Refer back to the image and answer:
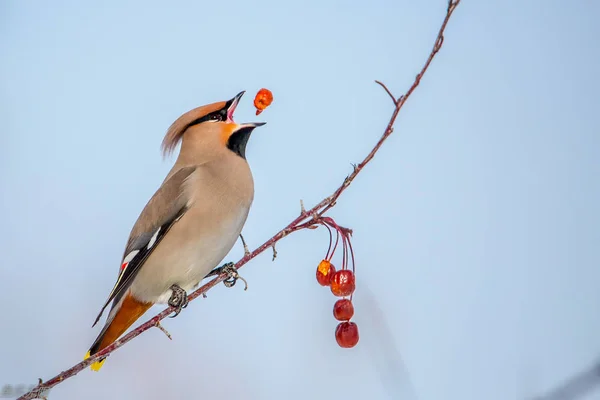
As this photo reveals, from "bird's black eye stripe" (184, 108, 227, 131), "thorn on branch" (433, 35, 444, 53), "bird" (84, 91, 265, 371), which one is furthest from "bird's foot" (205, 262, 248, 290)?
"thorn on branch" (433, 35, 444, 53)

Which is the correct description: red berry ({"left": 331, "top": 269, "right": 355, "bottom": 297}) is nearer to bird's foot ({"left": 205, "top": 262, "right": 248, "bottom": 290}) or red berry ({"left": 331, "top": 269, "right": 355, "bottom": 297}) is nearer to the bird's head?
bird's foot ({"left": 205, "top": 262, "right": 248, "bottom": 290})

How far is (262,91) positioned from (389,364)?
1465mm

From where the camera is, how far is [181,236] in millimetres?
3020

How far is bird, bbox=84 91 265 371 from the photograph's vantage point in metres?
2.93

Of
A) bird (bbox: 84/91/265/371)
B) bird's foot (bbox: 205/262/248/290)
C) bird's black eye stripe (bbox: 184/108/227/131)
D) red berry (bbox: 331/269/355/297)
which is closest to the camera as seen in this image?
red berry (bbox: 331/269/355/297)

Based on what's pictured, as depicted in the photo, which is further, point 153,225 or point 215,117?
point 215,117

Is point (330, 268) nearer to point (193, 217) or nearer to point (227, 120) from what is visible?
point (193, 217)

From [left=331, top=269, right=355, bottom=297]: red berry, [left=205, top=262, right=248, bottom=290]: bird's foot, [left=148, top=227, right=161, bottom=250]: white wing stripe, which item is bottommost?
[left=331, top=269, right=355, bottom=297]: red berry

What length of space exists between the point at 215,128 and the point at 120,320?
1032mm

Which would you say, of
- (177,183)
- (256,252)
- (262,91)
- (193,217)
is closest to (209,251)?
(193,217)

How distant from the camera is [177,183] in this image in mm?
3197

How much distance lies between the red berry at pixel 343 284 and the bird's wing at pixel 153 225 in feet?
3.34

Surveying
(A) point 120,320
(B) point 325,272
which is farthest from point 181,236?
(B) point 325,272

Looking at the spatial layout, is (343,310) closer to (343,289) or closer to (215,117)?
(343,289)
